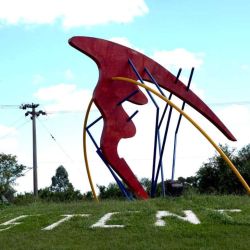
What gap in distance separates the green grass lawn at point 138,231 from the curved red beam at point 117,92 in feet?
9.58

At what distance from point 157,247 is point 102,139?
24.7 ft

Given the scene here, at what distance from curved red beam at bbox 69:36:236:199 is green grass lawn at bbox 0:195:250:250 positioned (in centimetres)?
292

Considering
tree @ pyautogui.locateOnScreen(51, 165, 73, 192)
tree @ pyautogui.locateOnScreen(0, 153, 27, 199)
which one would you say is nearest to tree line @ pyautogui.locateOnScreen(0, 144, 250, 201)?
tree @ pyautogui.locateOnScreen(0, 153, 27, 199)

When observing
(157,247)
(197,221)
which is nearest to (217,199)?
(197,221)

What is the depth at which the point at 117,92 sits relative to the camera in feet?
49.6

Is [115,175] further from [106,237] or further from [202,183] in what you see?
[202,183]

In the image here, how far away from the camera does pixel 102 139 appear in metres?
14.7

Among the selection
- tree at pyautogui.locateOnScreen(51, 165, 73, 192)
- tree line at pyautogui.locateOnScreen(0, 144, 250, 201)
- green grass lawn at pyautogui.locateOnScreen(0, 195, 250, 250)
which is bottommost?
green grass lawn at pyautogui.locateOnScreen(0, 195, 250, 250)

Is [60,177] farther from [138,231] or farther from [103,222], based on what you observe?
[138,231]

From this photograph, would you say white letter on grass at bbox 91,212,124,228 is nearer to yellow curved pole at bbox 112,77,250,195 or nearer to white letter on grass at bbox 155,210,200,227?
white letter on grass at bbox 155,210,200,227

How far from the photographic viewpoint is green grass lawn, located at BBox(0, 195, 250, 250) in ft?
25.2

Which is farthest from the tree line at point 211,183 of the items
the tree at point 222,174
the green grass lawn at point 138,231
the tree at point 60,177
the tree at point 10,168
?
the tree at point 60,177

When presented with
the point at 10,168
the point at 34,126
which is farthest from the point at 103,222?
the point at 10,168

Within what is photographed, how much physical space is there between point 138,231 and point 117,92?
6934mm
